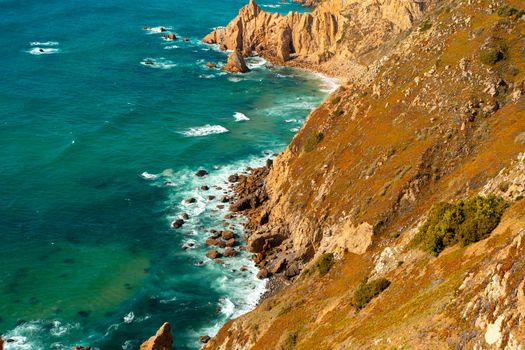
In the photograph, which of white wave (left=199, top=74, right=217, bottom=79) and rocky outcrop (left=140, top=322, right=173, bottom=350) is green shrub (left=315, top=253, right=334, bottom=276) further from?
white wave (left=199, top=74, right=217, bottom=79)

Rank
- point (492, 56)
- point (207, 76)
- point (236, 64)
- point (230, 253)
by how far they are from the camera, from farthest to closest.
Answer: point (236, 64) → point (207, 76) → point (230, 253) → point (492, 56)

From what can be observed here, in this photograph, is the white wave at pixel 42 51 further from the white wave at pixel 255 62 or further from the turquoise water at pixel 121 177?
the white wave at pixel 255 62

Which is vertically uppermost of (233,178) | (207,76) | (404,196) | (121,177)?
(404,196)

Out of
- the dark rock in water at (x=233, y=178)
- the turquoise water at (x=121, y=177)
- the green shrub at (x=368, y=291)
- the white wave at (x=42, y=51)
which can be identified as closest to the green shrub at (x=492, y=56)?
the green shrub at (x=368, y=291)

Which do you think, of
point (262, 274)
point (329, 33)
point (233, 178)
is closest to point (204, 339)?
point (262, 274)

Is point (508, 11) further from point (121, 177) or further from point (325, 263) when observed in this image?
point (121, 177)

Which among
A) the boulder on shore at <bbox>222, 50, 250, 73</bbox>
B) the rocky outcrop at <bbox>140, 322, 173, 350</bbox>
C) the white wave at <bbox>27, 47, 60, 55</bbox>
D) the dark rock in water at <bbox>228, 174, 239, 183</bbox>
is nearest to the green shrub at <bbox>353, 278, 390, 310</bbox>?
the rocky outcrop at <bbox>140, 322, 173, 350</bbox>

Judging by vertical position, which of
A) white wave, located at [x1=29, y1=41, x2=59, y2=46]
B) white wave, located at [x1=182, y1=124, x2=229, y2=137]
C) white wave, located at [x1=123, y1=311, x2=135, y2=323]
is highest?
white wave, located at [x1=29, y1=41, x2=59, y2=46]
